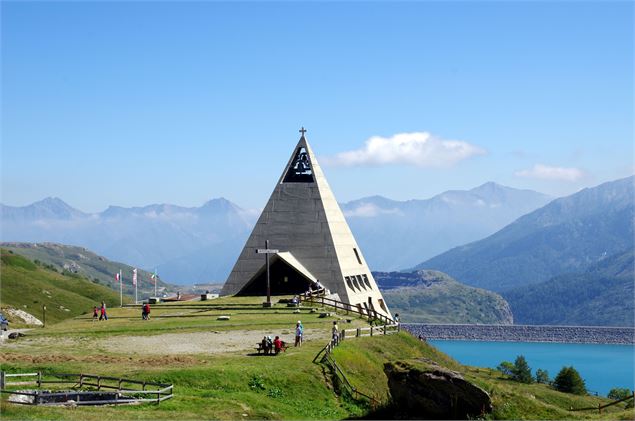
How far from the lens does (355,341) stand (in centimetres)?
5503

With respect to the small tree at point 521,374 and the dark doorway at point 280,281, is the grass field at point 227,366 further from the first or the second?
the small tree at point 521,374

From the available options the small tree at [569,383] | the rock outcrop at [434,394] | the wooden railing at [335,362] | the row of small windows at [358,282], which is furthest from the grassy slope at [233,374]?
the small tree at [569,383]

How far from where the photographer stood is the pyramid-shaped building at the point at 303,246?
88625 mm

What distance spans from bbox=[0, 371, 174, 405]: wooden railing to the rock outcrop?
1120 cm

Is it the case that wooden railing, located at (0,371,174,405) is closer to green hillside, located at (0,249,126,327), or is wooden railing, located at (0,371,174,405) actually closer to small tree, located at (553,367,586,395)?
green hillside, located at (0,249,126,327)

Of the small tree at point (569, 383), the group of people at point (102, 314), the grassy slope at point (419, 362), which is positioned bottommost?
the small tree at point (569, 383)

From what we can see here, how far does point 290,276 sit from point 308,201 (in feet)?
32.4

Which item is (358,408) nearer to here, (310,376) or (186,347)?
(310,376)

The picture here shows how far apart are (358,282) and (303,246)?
7577 mm

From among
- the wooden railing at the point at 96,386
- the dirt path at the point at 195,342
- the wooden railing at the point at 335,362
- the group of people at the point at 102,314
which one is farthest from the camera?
the group of people at the point at 102,314

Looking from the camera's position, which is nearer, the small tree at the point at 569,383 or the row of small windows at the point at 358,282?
the row of small windows at the point at 358,282

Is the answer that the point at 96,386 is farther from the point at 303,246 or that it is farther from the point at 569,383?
the point at 569,383

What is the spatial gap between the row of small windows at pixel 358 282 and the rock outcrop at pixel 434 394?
47.5 m

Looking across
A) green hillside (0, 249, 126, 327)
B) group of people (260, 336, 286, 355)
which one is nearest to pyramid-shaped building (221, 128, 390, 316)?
group of people (260, 336, 286, 355)
